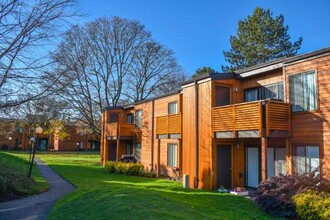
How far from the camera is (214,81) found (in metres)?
17.0

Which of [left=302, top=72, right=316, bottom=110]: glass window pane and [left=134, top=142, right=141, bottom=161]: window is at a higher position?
[left=302, top=72, right=316, bottom=110]: glass window pane

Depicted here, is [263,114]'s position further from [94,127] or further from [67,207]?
[94,127]

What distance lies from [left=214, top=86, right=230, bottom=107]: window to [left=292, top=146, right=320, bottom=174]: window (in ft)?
15.7

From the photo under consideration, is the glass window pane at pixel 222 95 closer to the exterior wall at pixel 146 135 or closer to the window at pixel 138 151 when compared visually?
the exterior wall at pixel 146 135

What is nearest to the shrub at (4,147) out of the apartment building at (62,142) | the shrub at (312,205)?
the apartment building at (62,142)

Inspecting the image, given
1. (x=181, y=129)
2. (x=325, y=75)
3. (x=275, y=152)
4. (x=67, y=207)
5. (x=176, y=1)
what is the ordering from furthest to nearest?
(x=181, y=129) < (x=176, y=1) < (x=275, y=152) < (x=325, y=75) < (x=67, y=207)

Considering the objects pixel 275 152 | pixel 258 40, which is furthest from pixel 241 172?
pixel 258 40

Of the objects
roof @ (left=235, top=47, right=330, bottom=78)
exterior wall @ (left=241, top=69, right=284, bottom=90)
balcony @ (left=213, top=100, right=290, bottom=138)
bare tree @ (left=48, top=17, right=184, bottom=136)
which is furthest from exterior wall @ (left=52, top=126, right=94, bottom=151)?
balcony @ (left=213, top=100, right=290, bottom=138)

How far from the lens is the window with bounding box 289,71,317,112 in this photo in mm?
13109

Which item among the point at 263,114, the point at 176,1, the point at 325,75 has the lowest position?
the point at 263,114

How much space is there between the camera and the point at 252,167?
16.6m

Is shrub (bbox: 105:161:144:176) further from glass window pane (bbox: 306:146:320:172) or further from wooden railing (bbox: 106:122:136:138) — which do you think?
glass window pane (bbox: 306:146:320:172)

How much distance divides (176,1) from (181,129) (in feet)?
24.3

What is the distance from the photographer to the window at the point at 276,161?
14.5 metres
